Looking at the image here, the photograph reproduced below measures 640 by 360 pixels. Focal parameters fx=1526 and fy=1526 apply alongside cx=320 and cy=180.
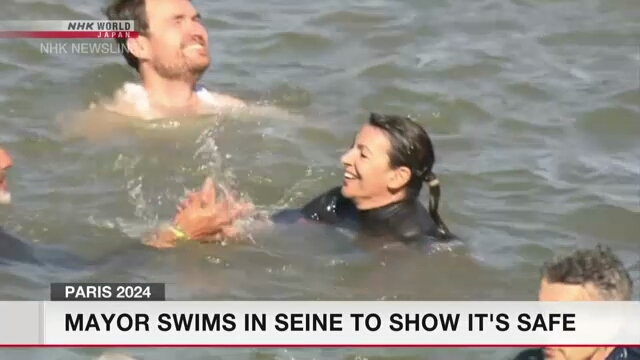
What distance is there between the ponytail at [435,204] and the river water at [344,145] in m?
0.11

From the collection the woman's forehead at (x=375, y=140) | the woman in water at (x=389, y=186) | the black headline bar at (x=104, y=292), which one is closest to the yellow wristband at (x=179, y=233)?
the woman in water at (x=389, y=186)

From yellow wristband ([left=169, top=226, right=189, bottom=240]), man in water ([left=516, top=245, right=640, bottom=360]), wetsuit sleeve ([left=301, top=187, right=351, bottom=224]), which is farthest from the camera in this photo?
wetsuit sleeve ([left=301, top=187, right=351, bottom=224])

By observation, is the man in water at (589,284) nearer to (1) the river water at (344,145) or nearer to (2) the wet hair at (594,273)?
(2) the wet hair at (594,273)

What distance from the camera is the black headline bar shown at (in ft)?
19.4

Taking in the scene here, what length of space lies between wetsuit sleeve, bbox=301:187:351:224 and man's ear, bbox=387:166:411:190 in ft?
0.90

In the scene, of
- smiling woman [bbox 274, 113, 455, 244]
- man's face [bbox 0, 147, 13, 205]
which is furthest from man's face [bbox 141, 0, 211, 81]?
smiling woman [bbox 274, 113, 455, 244]

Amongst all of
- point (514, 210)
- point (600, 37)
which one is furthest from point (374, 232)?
point (600, 37)

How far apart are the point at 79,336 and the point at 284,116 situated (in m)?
2.82

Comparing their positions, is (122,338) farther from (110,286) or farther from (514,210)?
(514,210)

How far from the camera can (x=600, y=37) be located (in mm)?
9266

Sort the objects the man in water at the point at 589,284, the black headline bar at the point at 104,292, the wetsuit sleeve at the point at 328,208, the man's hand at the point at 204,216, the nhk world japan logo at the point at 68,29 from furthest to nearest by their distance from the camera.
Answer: the nhk world japan logo at the point at 68,29
the wetsuit sleeve at the point at 328,208
the man's hand at the point at 204,216
the black headline bar at the point at 104,292
the man in water at the point at 589,284

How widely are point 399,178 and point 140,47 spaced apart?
6.92 feet

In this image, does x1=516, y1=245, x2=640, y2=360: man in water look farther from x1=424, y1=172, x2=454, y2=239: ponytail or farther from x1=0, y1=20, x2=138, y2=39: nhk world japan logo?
x1=0, y1=20, x2=138, y2=39: nhk world japan logo

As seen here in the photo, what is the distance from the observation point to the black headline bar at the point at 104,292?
5.91 meters
